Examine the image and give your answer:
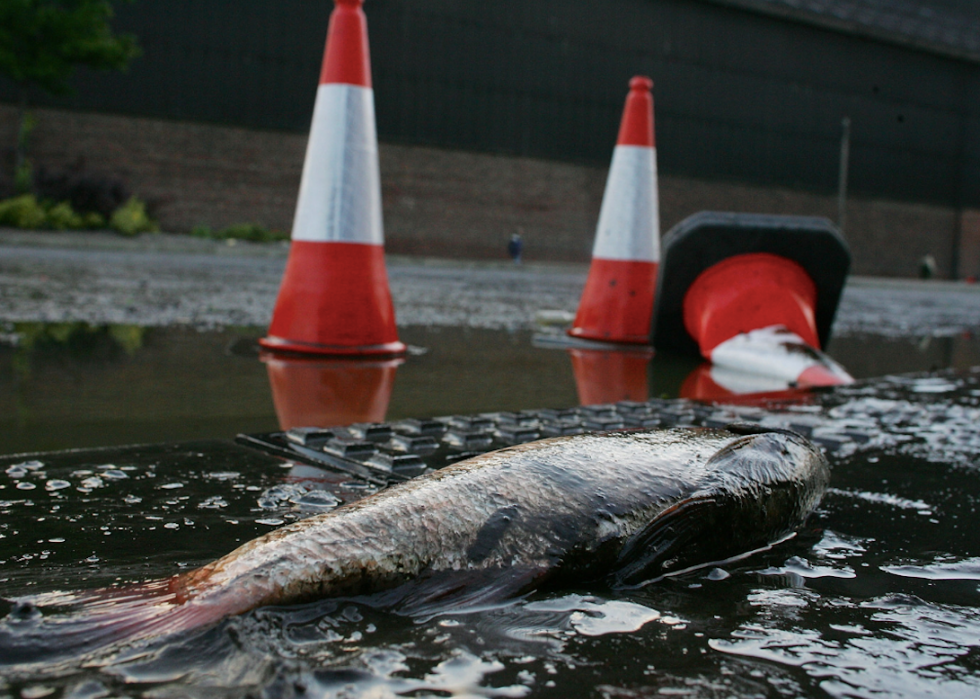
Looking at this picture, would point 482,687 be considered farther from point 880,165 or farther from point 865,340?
point 880,165

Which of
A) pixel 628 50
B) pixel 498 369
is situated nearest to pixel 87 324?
pixel 498 369

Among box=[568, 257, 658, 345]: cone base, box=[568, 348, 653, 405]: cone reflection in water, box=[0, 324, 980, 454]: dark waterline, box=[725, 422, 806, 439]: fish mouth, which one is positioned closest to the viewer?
box=[725, 422, 806, 439]: fish mouth

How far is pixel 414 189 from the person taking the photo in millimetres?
26281

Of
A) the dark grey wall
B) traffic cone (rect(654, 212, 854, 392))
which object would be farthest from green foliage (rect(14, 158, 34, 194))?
traffic cone (rect(654, 212, 854, 392))

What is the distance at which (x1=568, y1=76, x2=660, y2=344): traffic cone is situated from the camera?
573 centimetres

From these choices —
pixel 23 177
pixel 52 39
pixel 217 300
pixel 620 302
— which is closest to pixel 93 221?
pixel 23 177

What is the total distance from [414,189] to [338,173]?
876 inches

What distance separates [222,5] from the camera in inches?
915

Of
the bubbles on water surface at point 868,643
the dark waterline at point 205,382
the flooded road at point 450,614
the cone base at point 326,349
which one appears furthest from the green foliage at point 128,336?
the bubbles on water surface at point 868,643

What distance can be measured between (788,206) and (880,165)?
473 centimetres

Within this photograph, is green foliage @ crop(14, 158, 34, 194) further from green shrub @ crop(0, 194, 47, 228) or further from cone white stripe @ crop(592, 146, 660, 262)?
cone white stripe @ crop(592, 146, 660, 262)

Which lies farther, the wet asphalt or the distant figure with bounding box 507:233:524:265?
the distant figure with bounding box 507:233:524:265

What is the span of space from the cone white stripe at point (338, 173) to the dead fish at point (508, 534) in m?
2.82

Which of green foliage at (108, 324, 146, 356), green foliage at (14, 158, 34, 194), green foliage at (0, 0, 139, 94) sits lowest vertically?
green foliage at (108, 324, 146, 356)
